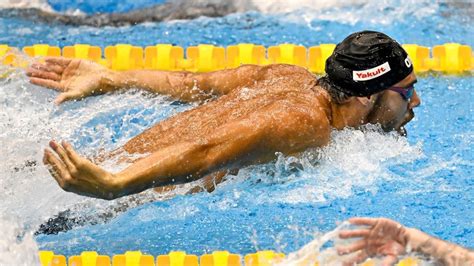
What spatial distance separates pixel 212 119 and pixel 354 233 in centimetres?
112

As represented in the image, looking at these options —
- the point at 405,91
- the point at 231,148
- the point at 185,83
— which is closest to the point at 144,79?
the point at 185,83

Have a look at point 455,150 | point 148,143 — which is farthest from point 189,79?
point 455,150

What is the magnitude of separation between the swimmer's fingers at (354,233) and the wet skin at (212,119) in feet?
2.73

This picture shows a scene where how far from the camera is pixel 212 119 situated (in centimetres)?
358

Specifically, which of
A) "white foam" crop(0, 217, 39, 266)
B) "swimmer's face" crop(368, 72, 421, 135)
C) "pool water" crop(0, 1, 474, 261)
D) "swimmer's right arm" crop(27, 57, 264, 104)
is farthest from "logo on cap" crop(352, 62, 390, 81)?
"white foam" crop(0, 217, 39, 266)

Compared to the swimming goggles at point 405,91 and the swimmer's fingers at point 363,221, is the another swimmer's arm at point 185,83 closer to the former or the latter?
the swimming goggles at point 405,91

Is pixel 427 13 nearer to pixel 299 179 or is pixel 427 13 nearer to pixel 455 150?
pixel 455 150

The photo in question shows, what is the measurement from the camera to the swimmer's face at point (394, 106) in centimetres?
368

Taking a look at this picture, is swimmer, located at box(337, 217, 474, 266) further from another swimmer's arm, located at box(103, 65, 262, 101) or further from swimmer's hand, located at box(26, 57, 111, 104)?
swimmer's hand, located at box(26, 57, 111, 104)

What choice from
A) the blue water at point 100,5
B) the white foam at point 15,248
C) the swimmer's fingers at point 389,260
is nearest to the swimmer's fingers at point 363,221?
the swimmer's fingers at point 389,260

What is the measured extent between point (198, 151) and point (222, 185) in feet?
1.98

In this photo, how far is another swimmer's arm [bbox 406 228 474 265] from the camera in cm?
263

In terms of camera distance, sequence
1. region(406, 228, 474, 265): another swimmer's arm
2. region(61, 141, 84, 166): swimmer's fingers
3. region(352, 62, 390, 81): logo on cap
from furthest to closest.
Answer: region(352, 62, 390, 81): logo on cap
region(61, 141, 84, 166): swimmer's fingers
region(406, 228, 474, 265): another swimmer's arm

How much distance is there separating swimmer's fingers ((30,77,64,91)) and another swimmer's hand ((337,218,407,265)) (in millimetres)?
1670
